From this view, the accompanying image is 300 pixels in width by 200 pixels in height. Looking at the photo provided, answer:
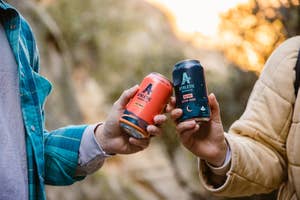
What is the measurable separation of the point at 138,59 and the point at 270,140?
7.37 metres

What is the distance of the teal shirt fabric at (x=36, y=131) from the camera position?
1670 millimetres

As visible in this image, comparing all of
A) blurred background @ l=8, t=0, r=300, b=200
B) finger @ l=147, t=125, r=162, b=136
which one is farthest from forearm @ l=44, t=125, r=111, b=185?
blurred background @ l=8, t=0, r=300, b=200

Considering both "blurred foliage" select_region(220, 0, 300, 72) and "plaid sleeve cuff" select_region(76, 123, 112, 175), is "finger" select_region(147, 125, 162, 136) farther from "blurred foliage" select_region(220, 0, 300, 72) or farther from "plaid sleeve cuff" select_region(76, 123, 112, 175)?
"blurred foliage" select_region(220, 0, 300, 72)

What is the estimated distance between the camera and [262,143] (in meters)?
1.96

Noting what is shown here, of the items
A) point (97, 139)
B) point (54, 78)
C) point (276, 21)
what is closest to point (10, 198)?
point (97, 139)

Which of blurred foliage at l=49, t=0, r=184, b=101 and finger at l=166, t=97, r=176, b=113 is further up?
finger at l=166, t=97, r=176, b=113

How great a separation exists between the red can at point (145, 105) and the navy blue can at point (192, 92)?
5cm

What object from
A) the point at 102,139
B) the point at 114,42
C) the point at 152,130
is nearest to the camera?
the point at 152,130

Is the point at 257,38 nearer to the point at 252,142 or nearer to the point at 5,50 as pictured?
the point at 252,142

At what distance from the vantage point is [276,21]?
13.2 feet

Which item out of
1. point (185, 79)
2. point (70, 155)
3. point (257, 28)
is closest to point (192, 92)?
point (185, 79)

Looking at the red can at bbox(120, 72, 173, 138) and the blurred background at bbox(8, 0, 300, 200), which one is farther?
the blurred background at bbox(8, 0, 300, 200)

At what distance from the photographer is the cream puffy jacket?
1839 mm

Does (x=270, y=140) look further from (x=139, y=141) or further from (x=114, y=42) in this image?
(x=114, y=42)
